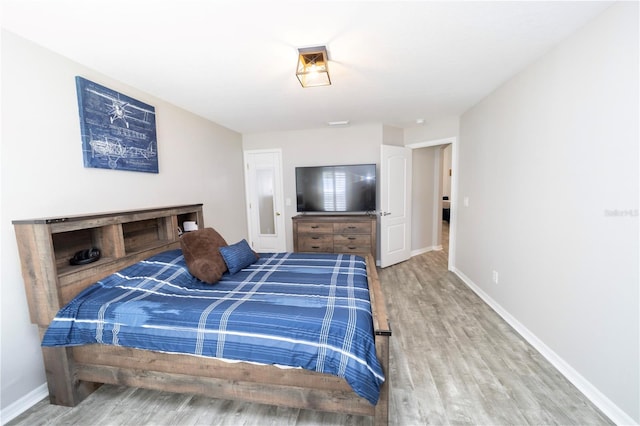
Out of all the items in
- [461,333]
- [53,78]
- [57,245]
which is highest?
[53,78]

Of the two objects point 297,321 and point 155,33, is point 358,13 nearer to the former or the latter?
point 155,33

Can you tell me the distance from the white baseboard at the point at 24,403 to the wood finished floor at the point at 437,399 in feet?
0.15

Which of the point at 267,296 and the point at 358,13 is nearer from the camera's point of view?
the point at 358,13

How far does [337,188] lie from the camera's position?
156 inches

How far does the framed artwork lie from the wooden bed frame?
64 cm

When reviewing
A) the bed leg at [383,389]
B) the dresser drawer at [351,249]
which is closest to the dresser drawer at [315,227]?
the dresser drawer at [351,249]

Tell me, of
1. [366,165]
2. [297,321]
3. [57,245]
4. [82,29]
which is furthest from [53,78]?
[366,165]

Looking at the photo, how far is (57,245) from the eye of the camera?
1.66 metres

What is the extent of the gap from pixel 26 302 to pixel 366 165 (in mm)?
3736

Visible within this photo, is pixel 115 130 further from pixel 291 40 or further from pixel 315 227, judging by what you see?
pixel 315 227

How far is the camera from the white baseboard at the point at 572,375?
Result: 1.35m

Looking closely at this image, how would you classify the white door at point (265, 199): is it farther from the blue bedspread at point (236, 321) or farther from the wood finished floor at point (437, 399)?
the wood finished floor at point (437, 399)

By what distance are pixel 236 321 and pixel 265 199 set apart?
3301 millimetres

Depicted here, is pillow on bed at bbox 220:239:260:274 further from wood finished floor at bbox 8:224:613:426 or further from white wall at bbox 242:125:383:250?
white wall at bbox 242:125:383:250
